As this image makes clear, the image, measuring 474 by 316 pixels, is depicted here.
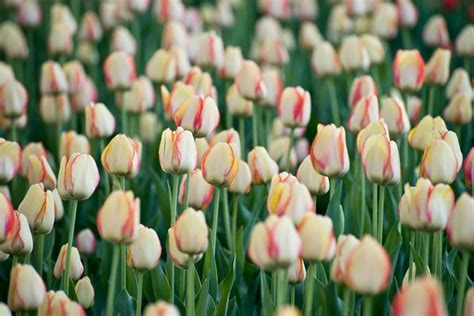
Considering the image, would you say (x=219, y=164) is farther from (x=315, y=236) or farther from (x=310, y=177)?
(x=315, y=236)

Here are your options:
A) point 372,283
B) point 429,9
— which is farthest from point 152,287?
point 429,9

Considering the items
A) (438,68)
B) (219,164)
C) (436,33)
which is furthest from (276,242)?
(436,33)

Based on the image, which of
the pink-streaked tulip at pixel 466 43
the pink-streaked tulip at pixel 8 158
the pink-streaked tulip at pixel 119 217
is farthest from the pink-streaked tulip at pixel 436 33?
the pink-streaked tulip at pixel 119 217

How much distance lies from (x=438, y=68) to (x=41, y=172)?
109 cm

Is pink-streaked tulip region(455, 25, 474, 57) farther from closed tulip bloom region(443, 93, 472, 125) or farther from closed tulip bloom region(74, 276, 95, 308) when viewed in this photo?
closed tulip bloom region(74, 276, 95, 308)

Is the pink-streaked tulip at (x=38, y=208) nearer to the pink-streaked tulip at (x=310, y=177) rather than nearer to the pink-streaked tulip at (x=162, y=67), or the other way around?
the pink-streaked tulip at (x=310, y=177)

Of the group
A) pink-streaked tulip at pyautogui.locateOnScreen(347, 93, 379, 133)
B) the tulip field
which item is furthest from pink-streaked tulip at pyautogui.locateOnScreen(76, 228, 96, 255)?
pink-streaked tulip at pyautogui.locateOnScreen(347, 93, 379, 133)

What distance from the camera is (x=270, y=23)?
10.6 feet

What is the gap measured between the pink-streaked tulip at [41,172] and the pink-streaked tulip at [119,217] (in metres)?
0.54

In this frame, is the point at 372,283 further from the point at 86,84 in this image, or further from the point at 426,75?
the point at 86,84

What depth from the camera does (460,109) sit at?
215cm

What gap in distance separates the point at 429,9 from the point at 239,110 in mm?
1718

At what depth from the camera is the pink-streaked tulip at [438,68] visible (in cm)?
228

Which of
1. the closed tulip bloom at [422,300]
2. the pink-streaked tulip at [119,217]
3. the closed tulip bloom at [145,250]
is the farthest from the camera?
the closed tulip bloom at [145,250]
